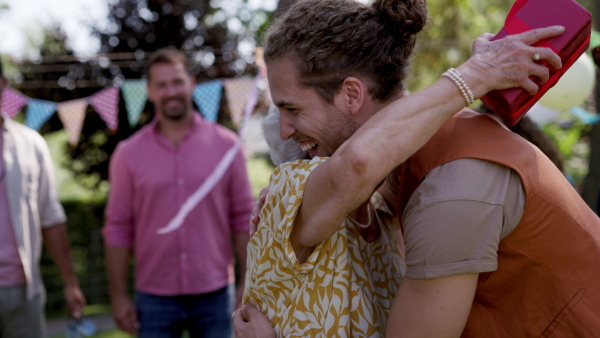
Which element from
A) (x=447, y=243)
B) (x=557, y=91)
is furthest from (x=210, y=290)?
(x=447, y=243)

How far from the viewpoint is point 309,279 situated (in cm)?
159

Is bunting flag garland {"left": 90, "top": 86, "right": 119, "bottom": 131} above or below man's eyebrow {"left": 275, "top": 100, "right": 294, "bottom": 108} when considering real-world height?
below

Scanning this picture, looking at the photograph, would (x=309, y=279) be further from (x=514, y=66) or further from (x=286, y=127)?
(x=514, y=66)

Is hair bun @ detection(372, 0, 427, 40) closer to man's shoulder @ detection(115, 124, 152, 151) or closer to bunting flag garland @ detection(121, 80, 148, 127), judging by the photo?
man's shoulder @ detection(115, 124, 152, 151)

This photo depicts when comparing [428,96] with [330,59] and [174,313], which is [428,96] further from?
[174,313]

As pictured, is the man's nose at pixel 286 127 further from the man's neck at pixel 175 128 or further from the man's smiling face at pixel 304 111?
the man's neck at pixel 175 128

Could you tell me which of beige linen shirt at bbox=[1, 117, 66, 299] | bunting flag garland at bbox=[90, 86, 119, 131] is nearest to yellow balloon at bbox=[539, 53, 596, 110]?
beige linen shirt at bbox=[1, 117, 66, 299]

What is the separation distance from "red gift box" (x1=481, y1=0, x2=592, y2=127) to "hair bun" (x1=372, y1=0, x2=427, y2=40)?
0.20m

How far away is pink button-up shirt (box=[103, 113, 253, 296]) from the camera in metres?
4.09

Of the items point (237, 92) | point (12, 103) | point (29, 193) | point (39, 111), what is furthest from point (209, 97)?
point (29, 193)

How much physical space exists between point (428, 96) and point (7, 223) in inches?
118

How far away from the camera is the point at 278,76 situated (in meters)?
1.69

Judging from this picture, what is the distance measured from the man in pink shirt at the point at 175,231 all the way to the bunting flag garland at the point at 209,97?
1587mm

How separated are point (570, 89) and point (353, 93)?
226 cm
